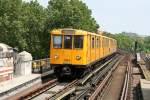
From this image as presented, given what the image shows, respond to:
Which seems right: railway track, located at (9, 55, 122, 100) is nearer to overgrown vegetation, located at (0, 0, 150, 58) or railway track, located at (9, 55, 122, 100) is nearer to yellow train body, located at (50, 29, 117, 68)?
yellow train body, located at (50, 29, 117, 68)

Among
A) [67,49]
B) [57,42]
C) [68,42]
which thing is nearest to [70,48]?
[67,49]

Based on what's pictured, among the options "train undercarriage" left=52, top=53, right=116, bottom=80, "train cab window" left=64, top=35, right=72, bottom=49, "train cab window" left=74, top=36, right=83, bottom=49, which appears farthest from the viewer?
"train cab window" left=64, top=35, right=72, bottom=49

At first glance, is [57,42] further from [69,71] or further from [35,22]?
[35,22]

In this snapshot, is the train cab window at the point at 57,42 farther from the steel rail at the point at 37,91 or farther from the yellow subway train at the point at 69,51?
the steel rail at the point at 37,91

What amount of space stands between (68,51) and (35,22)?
135 feet

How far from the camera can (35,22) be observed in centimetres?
6631

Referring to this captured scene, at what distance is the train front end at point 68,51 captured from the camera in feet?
83.6

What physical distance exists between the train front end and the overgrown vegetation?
31501 millimetres

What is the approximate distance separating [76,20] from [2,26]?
10014mm

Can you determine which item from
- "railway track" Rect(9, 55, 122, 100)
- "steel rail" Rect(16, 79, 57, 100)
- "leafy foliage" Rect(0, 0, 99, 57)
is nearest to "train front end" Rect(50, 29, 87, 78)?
"railway track" Rect(9, 55, 122, 100)

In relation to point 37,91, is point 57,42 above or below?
above

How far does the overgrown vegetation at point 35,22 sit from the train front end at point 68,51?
103 feet

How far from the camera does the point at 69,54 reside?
25.5 meters

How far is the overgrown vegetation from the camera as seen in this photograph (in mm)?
59500
